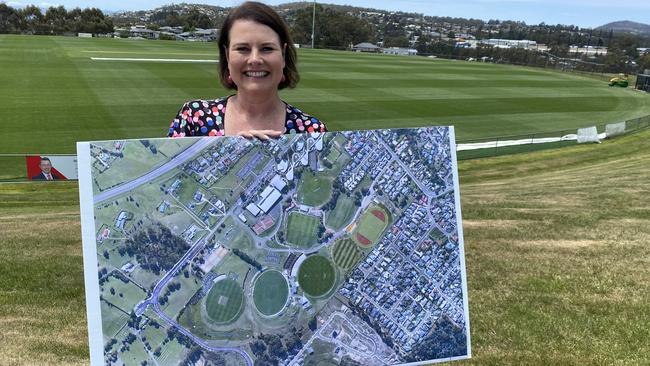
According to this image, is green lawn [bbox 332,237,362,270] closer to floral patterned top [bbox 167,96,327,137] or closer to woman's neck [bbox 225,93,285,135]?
woman's neck [bbox 225,93,285,135]

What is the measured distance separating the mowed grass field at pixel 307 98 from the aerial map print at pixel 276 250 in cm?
2573

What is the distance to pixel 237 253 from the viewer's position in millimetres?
2844

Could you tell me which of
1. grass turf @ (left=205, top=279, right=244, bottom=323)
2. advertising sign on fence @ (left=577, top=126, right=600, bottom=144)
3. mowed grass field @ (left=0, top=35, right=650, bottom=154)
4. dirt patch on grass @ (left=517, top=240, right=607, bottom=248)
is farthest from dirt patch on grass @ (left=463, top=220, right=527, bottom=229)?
mowed grass field @ (left=0, top=35, right=650, bottom=154)

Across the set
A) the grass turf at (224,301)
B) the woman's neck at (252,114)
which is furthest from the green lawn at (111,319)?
the woman's neck at (252,114)

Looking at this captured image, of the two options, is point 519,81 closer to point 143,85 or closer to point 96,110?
point 143,85

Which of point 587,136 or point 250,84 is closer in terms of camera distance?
point 250,84

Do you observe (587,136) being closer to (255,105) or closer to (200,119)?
(255,105)

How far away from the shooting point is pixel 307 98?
141 feet

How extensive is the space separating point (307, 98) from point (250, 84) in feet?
132

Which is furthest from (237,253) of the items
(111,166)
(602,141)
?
(602,141)

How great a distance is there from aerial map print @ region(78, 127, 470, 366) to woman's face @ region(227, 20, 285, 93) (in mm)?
474

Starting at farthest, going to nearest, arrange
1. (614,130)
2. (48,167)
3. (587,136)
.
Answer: (614,130), (587,136), (48,167)

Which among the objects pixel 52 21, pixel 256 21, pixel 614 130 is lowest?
pixel 614 130

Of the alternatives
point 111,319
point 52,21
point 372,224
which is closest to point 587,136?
point 372,224
